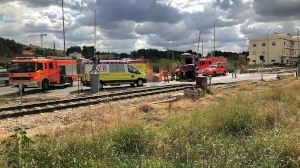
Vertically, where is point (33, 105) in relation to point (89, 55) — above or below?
below

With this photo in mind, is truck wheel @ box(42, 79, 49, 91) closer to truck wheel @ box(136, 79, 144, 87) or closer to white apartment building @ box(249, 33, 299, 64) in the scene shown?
truck wheel @ box(136, 79, 144, 87)

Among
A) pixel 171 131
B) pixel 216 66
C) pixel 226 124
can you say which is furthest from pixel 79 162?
pixel 216 66

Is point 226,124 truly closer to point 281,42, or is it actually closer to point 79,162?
point 79,162

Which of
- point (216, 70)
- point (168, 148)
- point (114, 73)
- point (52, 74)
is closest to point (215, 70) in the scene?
point (216, 70)

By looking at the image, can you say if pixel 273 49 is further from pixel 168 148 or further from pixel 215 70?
pixel 168 148

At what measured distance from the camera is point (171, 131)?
36.1 feet

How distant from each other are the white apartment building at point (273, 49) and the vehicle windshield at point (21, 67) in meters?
114

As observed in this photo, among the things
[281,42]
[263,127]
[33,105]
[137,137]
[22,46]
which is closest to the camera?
[137,137]

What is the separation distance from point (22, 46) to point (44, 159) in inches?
4134

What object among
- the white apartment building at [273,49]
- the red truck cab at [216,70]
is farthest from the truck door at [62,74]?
the white apartment building at [273,49]

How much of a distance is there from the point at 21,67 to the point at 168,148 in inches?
1136

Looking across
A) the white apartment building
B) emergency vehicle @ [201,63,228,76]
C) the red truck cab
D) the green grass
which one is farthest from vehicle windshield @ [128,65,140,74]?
the white apartment building

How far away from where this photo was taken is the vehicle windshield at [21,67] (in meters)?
36.7

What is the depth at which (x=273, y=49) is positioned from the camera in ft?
492
